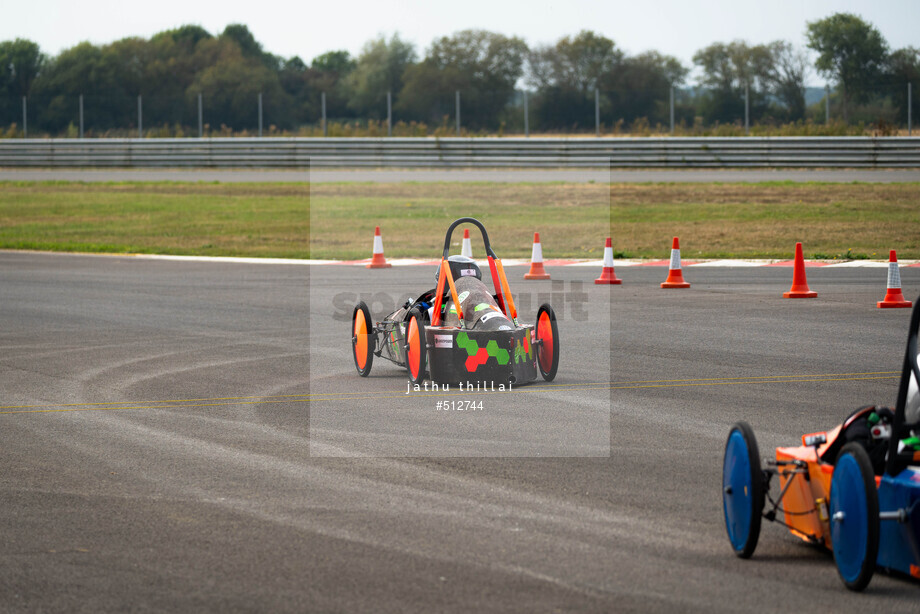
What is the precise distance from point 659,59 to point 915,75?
15.8m

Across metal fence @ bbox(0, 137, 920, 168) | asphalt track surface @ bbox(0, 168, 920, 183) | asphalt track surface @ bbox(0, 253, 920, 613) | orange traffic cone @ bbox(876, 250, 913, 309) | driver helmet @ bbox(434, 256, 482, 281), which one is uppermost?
metal fence @ bbox(0, 137, 920, 168)

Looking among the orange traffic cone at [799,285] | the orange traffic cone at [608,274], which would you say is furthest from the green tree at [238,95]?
the orange traffic cone at [799,285]

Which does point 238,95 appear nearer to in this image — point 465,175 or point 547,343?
point 465,175

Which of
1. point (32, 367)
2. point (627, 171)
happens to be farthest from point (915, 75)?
point (32, 367)

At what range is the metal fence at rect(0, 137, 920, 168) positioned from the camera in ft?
102

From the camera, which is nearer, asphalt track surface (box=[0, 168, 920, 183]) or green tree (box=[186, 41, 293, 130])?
asphalt track surface (box=[0, 168, 920, 183])

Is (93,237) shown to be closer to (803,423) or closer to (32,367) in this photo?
(32,367)

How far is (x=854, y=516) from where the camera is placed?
4.46 meters

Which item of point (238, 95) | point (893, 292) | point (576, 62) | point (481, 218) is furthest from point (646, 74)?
point (893, 292)

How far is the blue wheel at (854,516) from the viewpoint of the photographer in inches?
170

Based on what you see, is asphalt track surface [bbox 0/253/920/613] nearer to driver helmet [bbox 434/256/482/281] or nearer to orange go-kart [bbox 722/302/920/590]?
orange go-kart [bbox 722/302/920/590]

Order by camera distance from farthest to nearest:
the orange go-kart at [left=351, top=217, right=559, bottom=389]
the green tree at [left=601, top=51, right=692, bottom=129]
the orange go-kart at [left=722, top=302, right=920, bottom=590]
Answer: the green tree at [left=601, top=51, right=692, bottom=129]
the orange go-kart at [left=351, top=217, right=559, bottom=389]
the orange go-kart at [left=722, top=302, right=920, bottom=590]

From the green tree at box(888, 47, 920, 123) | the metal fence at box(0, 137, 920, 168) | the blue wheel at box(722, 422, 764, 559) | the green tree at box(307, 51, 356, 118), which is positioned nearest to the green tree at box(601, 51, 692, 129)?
the green tree at box(888, 47, 920, 123)

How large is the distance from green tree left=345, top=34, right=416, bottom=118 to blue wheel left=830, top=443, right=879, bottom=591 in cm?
5824
